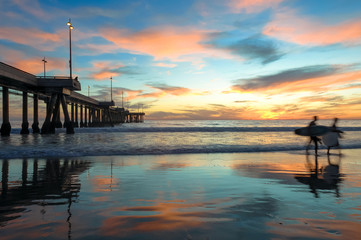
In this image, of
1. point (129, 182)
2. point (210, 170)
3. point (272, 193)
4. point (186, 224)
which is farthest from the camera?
point (210, 170)

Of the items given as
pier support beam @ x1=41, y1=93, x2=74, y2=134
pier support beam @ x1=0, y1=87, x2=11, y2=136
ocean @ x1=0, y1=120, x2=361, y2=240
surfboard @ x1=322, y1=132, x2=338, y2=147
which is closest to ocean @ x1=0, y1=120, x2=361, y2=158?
pier support beam @ x1=0, y1=87, x2=11, y2=136

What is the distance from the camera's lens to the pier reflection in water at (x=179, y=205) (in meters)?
3.45

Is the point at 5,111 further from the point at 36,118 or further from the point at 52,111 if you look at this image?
the point at 36,118

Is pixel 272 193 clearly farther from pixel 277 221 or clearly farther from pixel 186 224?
pixel 186 224

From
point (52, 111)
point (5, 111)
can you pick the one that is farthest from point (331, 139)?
point (5, 111)

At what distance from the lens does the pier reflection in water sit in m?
3.45

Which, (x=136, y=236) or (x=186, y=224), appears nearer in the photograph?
(x=136, y=236)

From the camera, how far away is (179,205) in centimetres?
464

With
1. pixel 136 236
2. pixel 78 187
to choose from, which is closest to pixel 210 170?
pixel 78 187

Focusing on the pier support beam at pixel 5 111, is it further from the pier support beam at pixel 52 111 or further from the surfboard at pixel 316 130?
the surfboard at pixel 316 130

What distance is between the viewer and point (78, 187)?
6.09 metres

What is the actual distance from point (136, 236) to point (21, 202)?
311cm

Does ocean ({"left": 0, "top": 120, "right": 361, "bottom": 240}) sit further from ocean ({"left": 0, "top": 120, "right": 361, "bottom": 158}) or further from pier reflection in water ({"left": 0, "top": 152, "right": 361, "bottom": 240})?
ocean ({"left": 0, "top": 120, "right": 361, "bottom": 158})

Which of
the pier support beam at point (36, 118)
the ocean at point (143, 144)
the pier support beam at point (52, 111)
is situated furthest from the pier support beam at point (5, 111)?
the pier support beam at point (36, 118)
